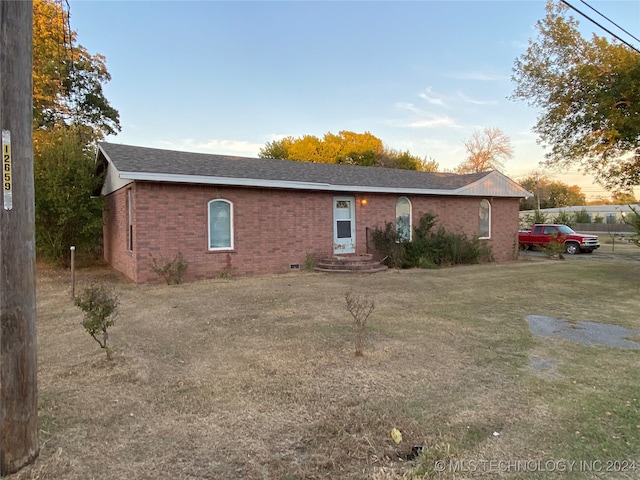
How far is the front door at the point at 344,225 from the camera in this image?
1273 cm

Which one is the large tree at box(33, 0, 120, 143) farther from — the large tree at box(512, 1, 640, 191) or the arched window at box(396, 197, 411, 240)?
the large tree at box(512, 1, 640, 191)

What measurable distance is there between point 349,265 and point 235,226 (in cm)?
368

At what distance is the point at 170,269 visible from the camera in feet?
31.2

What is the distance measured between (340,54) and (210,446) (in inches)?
577

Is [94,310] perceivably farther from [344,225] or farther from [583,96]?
[583,96]

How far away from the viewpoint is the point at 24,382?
7.57 ft

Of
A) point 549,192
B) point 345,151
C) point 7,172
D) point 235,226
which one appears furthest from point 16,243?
point 549,192

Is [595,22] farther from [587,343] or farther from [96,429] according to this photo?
[96,429]

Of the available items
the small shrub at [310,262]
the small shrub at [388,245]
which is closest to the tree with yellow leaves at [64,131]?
the small shrub at [310,262]

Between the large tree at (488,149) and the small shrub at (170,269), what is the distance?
39.9 m

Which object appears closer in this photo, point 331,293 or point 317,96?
point 331,293

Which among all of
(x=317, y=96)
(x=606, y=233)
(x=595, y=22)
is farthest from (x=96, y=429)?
(x=606, y=233)

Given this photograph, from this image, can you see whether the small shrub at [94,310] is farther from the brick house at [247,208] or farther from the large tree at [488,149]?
the large tree at [488,149]

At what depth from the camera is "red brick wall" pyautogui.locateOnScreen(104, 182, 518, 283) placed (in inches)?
372
